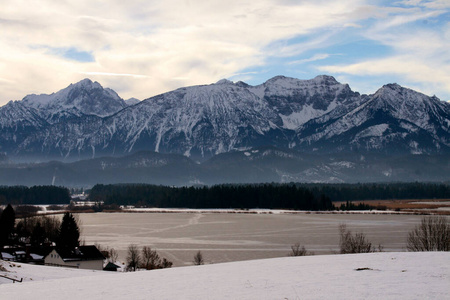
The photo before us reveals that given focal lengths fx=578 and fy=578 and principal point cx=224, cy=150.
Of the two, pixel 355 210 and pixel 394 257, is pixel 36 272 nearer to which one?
pixel 394 257

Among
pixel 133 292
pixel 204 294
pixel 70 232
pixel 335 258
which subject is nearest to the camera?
pixel 204 294

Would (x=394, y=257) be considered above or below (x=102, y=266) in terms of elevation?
above

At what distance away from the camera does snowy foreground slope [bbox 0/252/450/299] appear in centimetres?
2245

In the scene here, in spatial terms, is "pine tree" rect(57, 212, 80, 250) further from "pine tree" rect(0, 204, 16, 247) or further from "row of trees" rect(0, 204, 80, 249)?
"pine tree" rect(0, 204, 16, 247)

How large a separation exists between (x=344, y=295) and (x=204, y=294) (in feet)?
18.6

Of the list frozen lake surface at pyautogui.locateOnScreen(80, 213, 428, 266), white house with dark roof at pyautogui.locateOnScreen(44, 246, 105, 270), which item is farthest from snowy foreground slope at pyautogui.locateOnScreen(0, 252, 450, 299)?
frozen lake surface at pyautogui.locateOnScreen(80, 213, 428, 266)

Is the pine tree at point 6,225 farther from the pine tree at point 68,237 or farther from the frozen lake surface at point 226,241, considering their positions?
the pine tree at point 68,237

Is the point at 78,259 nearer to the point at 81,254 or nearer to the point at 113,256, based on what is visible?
the point at 81,254

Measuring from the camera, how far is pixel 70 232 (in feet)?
214

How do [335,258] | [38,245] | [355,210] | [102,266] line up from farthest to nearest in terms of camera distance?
[355,210] → [38,245] → [102,266] → [335,258]

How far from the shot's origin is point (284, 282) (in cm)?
2552

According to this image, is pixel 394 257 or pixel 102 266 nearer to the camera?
pixel 394 257

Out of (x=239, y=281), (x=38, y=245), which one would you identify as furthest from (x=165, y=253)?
(x=239, y=281)

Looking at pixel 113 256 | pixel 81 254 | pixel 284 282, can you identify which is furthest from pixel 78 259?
pixel 284 282
